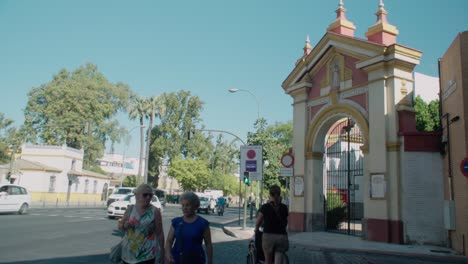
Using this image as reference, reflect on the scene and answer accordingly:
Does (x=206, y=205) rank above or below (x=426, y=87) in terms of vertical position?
below

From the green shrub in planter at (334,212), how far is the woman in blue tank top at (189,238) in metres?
15.5

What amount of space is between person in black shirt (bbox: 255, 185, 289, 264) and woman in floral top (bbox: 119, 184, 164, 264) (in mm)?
2319

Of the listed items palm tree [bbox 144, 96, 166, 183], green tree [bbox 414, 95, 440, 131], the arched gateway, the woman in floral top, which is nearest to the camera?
the woman in floral top

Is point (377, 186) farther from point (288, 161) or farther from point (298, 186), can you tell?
point (298, 186)

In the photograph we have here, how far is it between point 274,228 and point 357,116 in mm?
10903

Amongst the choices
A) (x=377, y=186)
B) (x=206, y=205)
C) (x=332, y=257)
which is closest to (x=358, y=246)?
(x=332, y=257)

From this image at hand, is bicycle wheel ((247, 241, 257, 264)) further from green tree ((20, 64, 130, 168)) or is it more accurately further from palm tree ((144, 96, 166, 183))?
palm tree ((144, 96, 166, 183))

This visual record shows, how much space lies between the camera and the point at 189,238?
14.0 feet

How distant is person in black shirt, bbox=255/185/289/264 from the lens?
21.4 ft

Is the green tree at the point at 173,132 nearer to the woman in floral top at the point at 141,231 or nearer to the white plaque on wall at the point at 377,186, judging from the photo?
the white plaque on wall at the point at 377,186

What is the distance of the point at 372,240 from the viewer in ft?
48.1

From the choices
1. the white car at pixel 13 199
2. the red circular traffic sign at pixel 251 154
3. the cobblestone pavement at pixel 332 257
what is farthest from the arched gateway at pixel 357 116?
the white car at pixel 13 199

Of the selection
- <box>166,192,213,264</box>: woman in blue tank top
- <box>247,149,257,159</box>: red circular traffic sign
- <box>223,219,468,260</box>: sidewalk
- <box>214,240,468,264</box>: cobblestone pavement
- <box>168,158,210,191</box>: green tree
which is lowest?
<box>214,240,468,264</box>: cobblestone pavement

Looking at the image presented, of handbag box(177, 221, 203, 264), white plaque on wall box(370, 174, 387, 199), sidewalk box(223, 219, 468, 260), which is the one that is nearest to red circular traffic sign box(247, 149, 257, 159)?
sidewalk box(223, 219, 468, 260)
